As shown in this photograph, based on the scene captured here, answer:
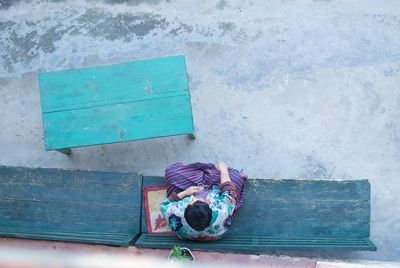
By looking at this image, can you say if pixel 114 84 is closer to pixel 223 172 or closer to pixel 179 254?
pixel 223 172

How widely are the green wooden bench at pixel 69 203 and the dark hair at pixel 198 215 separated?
26.6 inches

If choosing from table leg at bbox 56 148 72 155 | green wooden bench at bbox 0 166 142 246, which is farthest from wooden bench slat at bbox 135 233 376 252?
table leg at bbox 56 148 72 155

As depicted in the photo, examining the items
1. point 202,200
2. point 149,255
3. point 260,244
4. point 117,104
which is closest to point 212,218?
point 202,200

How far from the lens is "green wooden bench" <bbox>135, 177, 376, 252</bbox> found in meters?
3.55

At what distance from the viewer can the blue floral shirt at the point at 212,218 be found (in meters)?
3.30

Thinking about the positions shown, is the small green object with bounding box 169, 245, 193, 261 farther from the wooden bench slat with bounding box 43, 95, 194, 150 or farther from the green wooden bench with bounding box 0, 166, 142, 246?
the wooden bench slat with bounding box 43, 95, 194, 150

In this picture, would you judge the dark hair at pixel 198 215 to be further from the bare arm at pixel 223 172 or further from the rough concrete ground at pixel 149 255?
the bare arm at pixel 223 172

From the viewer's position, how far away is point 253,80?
4547 millimetres

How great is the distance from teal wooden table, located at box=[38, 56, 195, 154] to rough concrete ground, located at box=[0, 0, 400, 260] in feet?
2.02

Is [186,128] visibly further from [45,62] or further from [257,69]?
[45,62]

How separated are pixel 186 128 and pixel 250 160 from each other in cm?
77

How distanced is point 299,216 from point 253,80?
58.0 inches

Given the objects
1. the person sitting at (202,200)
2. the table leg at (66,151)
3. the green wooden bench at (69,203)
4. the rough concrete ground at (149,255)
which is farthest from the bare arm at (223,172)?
the table leg at (66,151)

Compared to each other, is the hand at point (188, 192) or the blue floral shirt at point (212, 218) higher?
the hand at point (188, 192)
